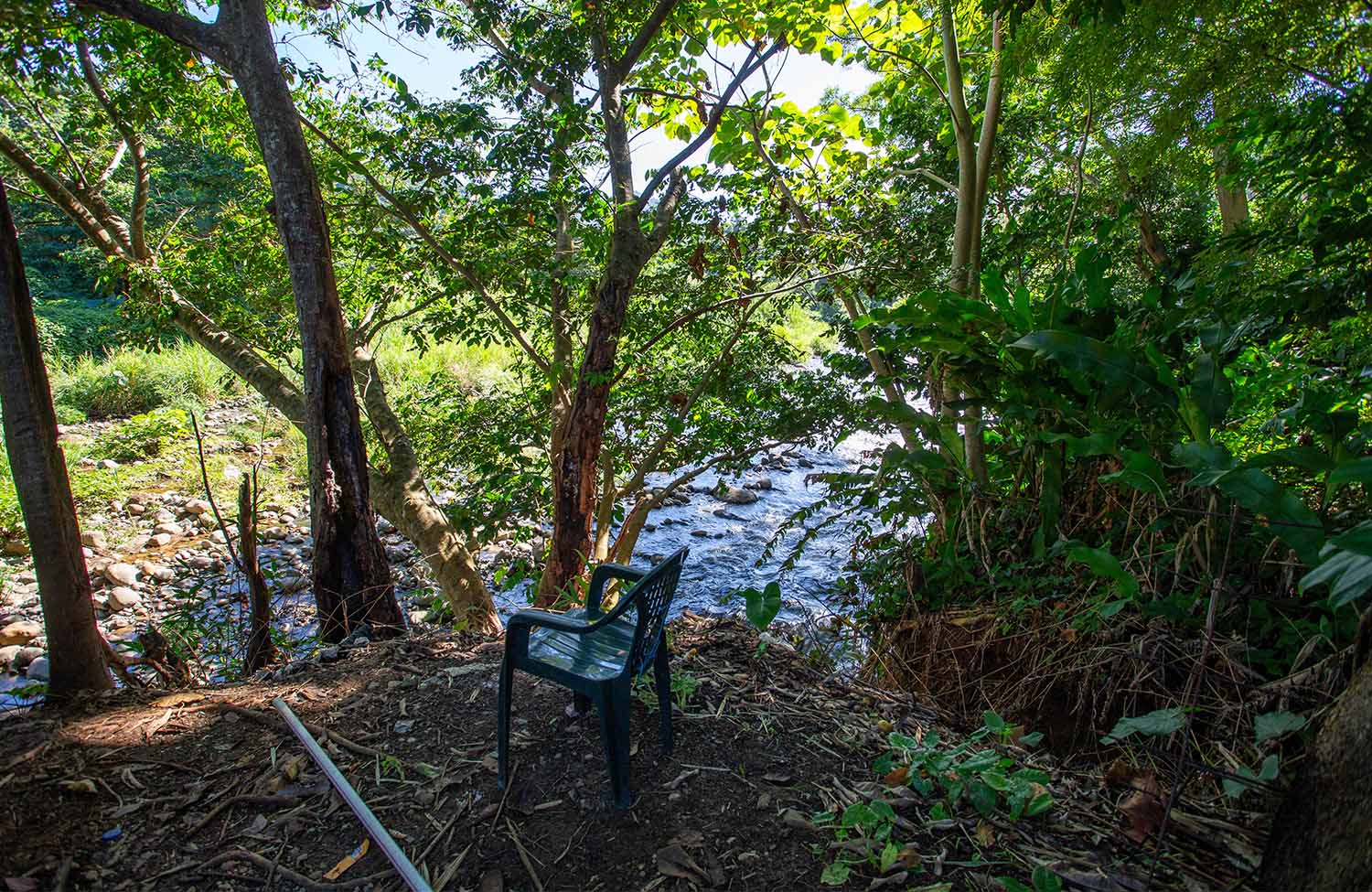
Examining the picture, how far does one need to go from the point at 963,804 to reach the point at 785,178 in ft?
12.7

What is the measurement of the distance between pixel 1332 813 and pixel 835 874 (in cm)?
93

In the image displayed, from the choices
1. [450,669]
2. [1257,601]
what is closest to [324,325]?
[450,669]

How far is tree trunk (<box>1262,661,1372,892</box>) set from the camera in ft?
3.74

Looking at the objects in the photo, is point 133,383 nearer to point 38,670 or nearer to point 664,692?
point 38,670

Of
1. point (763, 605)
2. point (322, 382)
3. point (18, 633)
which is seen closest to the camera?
point (763, 605)

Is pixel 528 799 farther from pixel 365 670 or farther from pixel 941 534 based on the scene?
pixel 941 534

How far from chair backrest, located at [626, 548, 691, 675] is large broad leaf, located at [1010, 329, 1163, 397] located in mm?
1282

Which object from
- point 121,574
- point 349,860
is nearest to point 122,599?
point 121,574

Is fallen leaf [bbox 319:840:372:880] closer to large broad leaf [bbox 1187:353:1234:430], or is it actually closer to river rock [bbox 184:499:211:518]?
large broad leaf [bbox 1187:353:1234:430]

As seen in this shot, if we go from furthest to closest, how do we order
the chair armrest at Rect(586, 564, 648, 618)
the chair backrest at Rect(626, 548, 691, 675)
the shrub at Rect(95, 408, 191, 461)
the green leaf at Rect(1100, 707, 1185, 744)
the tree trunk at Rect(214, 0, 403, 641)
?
Result: the shrub at Rect(95, 408, 191, 461) → the tree trunk at Rect(214, 0, 403, 641) → the chair armrest at Rect(586, 564, 648, 618) → the chair backrest at Rect(626, 548, 691, 675) → the green leaf at Rect(1100, 707, 1185, 744)

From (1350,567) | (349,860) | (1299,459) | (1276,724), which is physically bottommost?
(349,860)

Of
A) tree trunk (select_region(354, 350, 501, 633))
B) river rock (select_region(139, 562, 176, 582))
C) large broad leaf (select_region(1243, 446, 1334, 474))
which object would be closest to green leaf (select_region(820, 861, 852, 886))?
large broad leaf (select_region(1243, 446, 1334, 474))

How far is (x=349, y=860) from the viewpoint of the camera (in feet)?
5.33

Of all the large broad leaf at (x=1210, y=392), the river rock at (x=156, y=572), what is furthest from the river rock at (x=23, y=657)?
the large broad leaf at (x=1210, y=392)
